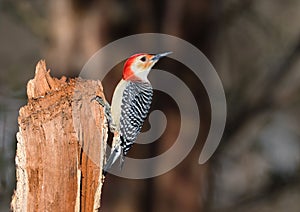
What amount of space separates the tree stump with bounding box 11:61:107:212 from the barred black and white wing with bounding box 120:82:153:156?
0.09 m

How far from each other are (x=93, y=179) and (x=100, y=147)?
0.26 ft

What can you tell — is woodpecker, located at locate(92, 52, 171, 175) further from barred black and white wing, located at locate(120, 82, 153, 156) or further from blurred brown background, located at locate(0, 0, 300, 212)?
blurred brown background, located at locate(0, 0, 300, 212)

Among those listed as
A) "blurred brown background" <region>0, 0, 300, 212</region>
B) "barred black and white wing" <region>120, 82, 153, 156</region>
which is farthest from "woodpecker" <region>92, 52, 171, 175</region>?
"blurred brown background" <region>0, 0, 300, 212</region>

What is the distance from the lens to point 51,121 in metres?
1.58

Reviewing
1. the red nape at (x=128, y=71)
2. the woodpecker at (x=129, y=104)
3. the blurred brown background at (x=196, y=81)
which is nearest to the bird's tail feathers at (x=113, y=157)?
the woodpecker at (x=129, y=104)

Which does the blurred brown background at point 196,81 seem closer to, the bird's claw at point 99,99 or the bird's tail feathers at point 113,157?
the bird's tail feathers at point 113,157

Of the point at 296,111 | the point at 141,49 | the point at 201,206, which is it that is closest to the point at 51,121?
the point at 141,49

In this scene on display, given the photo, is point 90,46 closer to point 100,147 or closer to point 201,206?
point 201,206

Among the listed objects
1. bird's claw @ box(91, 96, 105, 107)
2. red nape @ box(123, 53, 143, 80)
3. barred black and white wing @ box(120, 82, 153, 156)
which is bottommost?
bird's claw @ box(91, 96, 105, 107)

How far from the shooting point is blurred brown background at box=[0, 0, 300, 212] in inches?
186

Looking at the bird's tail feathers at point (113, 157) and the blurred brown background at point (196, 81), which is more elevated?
the blurred brown background at point (196, 81)

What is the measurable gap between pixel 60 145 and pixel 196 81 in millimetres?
3233

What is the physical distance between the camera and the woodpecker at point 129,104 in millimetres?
1599

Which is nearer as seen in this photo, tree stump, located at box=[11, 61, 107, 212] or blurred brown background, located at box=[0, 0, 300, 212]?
tree stump, located at box=[11, 61, 107, 212]
